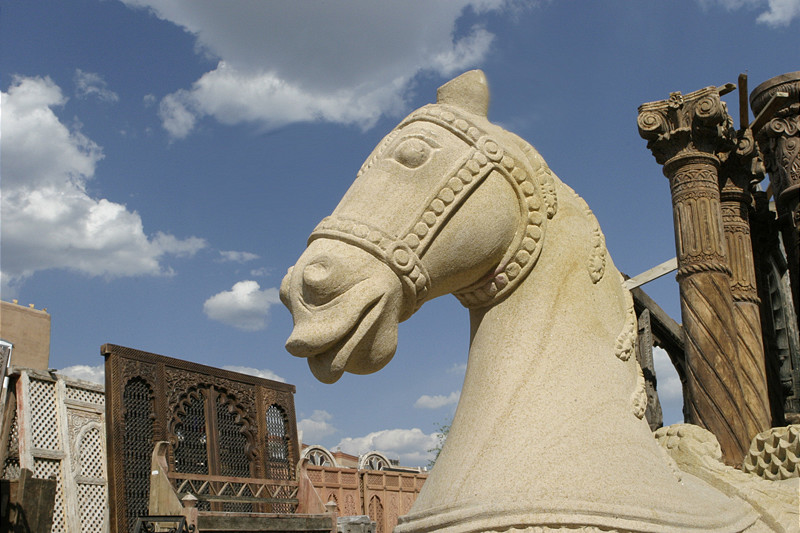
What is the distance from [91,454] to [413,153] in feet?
29.0

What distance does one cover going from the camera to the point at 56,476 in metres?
8.41

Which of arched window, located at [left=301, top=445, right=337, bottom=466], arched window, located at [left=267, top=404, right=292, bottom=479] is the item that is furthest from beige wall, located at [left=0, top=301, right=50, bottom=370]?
arched window, located at [left=301, top=445, right=337, bottom=466]

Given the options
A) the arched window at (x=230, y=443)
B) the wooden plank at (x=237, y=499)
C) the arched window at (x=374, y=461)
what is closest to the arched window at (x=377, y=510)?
the arched window at (x=374, y=461)

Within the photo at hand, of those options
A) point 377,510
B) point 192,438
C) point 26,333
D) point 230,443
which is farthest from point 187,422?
point 377,510

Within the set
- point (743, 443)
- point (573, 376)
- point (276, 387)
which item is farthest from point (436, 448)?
point (573, 376)

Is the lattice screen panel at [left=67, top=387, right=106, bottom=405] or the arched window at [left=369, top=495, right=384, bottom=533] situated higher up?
the lattice screen panel at [left=67, top=387, right=106, bottom=405]

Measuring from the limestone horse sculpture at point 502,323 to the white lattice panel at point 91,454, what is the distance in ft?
27.8

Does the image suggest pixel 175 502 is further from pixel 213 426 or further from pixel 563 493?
pixel 563 493

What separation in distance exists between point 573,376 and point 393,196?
68 centimetres

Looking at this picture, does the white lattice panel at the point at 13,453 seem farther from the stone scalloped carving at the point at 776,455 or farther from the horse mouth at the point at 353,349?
the stone scalloped carving at the point at 776,455

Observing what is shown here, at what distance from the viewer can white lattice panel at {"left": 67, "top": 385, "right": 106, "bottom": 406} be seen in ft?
30.0

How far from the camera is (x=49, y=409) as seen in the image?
873cm

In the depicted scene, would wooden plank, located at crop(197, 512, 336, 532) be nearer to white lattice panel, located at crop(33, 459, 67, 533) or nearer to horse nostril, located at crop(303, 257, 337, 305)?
white lattice panel, located at crop(33, 459, 67, 533)

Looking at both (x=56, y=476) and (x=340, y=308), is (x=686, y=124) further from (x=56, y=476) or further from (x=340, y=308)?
(x=56, y=476)
